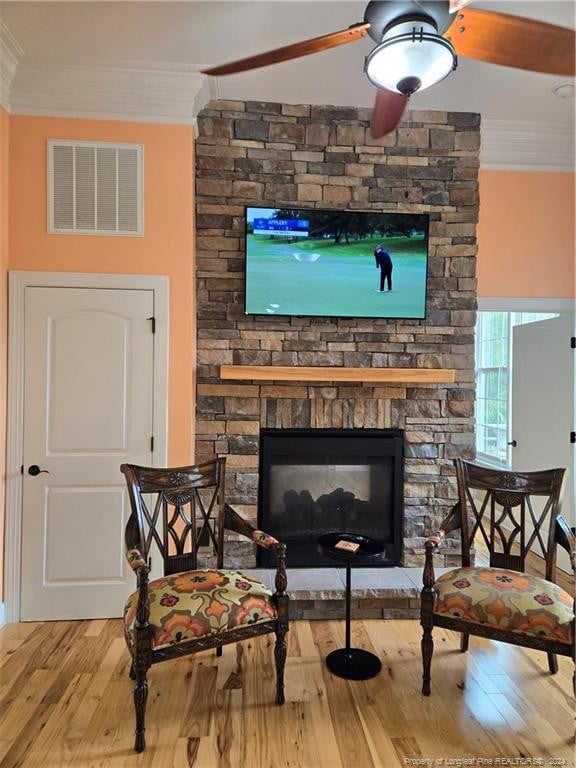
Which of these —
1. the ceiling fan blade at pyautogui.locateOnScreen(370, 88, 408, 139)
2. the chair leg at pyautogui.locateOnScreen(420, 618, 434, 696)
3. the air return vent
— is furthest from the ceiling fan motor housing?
the chair leg at pyautogui.locateOnScreen(420, 618, 434, 696)

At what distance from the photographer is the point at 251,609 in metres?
2.08

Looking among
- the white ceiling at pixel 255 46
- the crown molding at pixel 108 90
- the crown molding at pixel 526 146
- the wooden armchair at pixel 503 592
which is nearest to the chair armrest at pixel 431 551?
the wooden armchair at pixel 503 592

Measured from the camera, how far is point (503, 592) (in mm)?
2111

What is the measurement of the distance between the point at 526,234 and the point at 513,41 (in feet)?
6.84

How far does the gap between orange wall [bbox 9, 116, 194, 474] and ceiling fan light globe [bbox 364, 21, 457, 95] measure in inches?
62.3

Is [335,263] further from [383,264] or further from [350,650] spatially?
[350,650]

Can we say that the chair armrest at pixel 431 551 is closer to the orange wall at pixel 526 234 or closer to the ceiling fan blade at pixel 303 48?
the orange wall at pixel 526 234

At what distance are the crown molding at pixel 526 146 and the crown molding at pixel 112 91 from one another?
77.6 inches

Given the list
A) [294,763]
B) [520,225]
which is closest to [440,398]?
[520,225]

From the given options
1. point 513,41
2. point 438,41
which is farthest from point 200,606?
point 513,41

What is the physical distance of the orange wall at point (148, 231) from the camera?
290 centimetres

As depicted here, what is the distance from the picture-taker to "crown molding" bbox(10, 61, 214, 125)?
2822 millimetres

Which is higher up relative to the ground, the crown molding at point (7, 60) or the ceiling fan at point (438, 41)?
the crown molding at point (7, 60)

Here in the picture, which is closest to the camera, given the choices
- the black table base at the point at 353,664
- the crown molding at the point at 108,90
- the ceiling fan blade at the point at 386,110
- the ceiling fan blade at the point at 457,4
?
the ceiling fan blade at the point at 457,4
